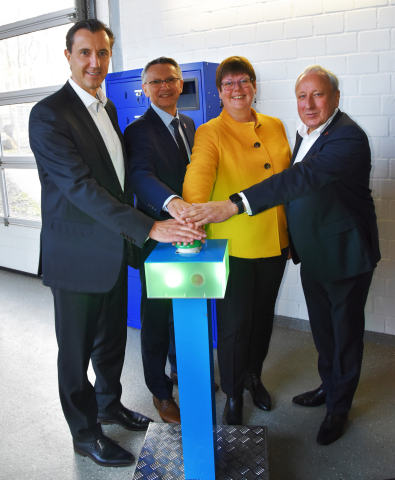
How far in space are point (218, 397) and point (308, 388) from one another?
55 cm

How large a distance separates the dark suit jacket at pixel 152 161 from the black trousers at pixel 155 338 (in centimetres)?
31

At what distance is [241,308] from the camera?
214 cm

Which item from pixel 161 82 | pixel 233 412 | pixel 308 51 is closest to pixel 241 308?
pixel 233 412

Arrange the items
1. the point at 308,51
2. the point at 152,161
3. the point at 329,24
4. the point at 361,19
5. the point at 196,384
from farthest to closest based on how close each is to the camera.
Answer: the point at 308,51, the point at 329,24, the point at 361,19, the point at 152,161, the point at 196,384

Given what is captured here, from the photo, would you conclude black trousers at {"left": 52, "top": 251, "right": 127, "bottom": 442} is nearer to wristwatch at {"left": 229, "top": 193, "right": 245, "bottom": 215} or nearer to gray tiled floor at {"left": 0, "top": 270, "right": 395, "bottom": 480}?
gray tiled floor at {"left": 0, "top": 270, "right": 395, "bottom": 480}

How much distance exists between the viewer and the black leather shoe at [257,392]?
2.47 m

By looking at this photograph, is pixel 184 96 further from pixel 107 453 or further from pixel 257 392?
pixel 107 453

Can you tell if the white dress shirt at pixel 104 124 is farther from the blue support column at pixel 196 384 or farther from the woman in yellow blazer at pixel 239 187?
the blue support column at pixel 196 384

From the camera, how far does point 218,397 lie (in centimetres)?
257

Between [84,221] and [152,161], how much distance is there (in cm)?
45

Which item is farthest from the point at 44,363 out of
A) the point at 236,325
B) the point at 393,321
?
the point at 393,321

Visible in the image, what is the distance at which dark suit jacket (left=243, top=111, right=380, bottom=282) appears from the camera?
6.12 ft

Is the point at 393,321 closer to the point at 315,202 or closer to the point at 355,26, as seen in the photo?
the point at 315,202

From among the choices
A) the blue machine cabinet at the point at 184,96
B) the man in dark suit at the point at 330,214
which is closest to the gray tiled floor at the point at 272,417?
the man in dark suit at the point at 330,214
